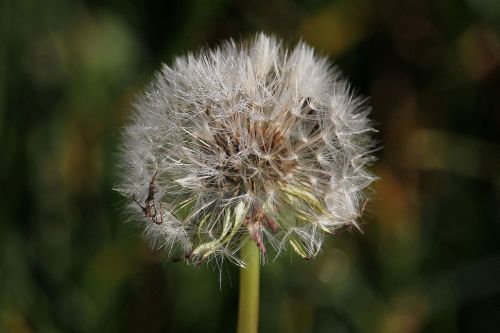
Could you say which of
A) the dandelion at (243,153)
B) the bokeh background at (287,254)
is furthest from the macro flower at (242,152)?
the bokeh background at (287,254)

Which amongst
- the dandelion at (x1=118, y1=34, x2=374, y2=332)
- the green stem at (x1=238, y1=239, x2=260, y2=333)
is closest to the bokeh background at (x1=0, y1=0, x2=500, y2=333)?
the dandelion at (x1=118, y1=34, x2=374, y2=332)

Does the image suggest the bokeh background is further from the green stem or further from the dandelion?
the green stem

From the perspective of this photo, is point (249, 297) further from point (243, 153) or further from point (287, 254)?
point (287, 254)

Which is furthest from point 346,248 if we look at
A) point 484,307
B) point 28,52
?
point 28,52

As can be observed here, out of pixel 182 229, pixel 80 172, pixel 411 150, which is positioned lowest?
pixel 182 229

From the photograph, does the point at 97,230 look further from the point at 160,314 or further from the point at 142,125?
the point at 142,125

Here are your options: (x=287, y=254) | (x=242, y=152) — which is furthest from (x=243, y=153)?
(x=287, y=254)
